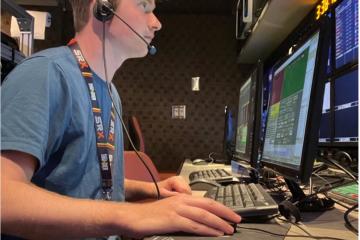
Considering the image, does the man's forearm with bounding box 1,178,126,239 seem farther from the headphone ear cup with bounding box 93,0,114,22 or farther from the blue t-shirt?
the headphone ear cup with bounding box 93,0,114,22

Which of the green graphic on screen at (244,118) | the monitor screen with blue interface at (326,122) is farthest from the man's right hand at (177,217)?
the monitor screen with blue interface at (326,122)

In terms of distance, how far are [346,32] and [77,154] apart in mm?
1467

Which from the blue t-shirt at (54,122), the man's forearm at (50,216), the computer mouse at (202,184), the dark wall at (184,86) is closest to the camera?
the man's forearm at (50,216)

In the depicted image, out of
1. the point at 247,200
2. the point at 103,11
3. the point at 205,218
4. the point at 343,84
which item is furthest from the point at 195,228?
the point at 343,84

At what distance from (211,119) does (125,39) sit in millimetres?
3093

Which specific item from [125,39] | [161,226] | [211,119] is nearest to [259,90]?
[125,39]

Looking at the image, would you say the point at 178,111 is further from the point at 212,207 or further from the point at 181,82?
the point at 212,207

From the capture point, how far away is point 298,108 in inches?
36.6

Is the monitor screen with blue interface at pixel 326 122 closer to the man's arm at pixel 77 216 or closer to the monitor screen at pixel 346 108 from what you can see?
the monitor screen at pixel 346 108

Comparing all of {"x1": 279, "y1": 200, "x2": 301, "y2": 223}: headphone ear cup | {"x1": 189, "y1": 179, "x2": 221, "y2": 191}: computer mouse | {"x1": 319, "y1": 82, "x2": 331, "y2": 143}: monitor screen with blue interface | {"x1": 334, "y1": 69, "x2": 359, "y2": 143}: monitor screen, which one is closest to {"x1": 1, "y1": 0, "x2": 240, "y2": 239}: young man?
{"x1": 279, "y1": 200, "x2": 301, "y2": 223}: headphone ear cup

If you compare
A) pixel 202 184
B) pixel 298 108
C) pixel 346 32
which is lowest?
pixel 202 184

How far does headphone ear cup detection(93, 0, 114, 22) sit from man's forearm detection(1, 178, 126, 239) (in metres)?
0.55

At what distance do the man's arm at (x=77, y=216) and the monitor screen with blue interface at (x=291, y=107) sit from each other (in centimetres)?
39

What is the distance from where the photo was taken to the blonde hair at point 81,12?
1000 millimetres
